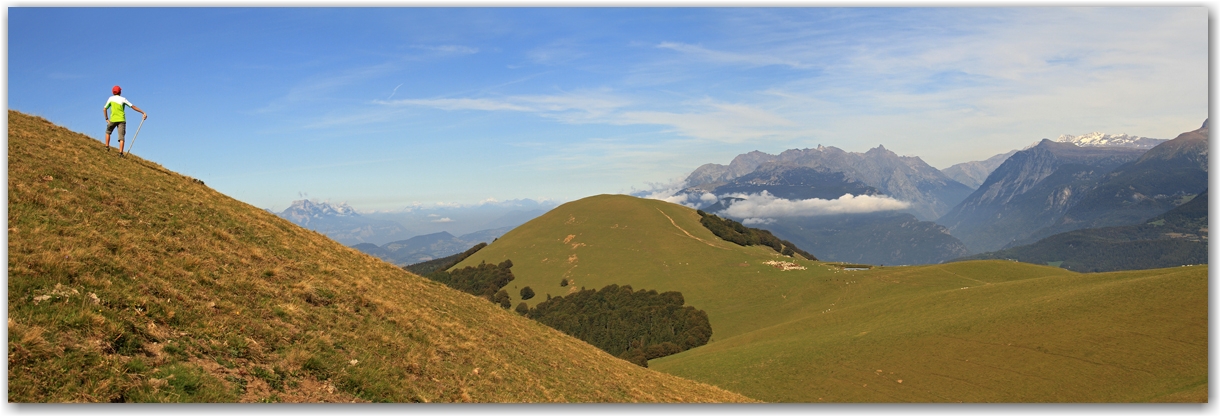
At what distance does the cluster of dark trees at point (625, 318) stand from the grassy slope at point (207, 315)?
84.1 meters

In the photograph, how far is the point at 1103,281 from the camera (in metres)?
54.3

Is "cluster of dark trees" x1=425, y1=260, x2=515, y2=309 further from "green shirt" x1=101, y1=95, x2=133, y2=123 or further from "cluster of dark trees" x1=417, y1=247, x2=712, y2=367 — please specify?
"green shirt" x1=101, y1=95, x2=133, y2=123

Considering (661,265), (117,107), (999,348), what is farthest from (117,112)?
(661,265)

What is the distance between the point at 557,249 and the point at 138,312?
536ft

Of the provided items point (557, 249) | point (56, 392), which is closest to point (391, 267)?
point (56, 392)

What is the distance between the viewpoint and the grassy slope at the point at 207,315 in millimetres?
11859

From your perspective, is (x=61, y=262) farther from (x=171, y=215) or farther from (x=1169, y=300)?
(x=1169, y=300)

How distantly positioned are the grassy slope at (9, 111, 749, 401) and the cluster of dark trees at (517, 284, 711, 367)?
8410 cm

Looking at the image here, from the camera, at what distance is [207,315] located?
1511 centimetres

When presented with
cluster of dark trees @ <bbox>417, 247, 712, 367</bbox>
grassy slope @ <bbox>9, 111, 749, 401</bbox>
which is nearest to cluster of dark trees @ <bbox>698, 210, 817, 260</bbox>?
cluster of dark trees @ <bbox>417, 247, 712, 367</bbox>

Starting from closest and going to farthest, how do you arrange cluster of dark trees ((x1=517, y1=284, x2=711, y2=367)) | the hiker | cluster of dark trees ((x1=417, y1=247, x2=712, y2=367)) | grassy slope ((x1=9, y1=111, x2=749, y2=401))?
grassy slope ((x1=9, y1=111, x2=749, y2=401)), the hiker, cluster of dark trees ((x1=417, y1=247, x2=712, y2=367)), cluster of dark trees ((x1=517, y1=284, x2=711, y2=367))

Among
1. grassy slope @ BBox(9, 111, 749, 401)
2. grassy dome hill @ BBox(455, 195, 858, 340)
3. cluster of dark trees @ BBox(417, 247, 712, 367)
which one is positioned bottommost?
cluster of dark trees @ BBox(417, 247, 712, 367)

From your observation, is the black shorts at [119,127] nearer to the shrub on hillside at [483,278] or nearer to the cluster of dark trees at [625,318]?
the cluster of dark trees at [625,318]

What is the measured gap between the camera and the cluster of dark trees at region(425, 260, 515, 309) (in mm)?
153538
